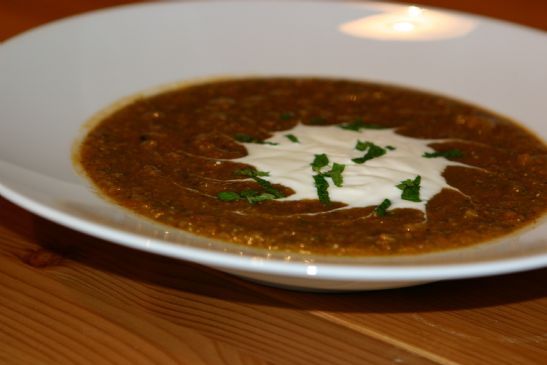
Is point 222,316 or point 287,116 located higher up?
point 287,116

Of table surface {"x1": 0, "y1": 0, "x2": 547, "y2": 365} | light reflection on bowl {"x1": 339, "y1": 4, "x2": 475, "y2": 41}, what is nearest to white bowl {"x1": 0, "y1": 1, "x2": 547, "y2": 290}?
light reflection on bowl {"x1": 339, "y1": 4, "x2": 475, "y2": 41}

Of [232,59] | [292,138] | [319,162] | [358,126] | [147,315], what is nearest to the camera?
[147,315]

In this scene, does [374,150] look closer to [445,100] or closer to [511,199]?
[511,199]

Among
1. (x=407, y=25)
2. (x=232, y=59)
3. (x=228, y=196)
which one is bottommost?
(x=228, y=196)

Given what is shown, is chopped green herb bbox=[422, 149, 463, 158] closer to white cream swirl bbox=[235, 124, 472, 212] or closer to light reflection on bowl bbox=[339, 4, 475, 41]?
white cream swirl bbox=[235, 124, 472, 212]

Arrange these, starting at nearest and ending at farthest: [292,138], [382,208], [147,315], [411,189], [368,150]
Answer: [147,315] → [382,208] → [411,189] → [368,150] → [292,138]

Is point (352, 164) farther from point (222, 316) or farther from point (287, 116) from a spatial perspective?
point (222, 316)

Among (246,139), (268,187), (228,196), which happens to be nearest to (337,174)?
(268,187)

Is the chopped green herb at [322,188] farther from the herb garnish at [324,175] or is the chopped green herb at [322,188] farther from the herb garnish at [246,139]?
the herb garnish at [246,139]
